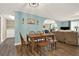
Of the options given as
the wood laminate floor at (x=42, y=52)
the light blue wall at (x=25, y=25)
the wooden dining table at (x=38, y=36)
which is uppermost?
the light blue wall at (x=25, y=25)

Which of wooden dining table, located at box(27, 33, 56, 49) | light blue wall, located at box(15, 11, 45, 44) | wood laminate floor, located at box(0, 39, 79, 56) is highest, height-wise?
light blue wall, located at box(15, 11, 45, 44)

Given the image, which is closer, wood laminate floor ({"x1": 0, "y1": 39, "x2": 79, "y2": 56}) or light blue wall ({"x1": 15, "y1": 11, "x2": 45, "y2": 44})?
wood laminate floor ({"x1": 0, "y1": 39, "x2": 79, "y2": 56})

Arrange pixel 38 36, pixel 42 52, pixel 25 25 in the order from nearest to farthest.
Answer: pixel 42 52, pixel 38 36, pixel 25 25

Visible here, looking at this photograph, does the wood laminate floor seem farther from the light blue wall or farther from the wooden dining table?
the light blue wall

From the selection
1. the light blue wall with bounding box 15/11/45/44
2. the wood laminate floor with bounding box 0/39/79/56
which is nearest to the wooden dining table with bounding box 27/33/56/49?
the light blue wall with bounding box 15/11/45/44

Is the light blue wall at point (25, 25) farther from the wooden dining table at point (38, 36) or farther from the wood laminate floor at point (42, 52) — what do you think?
the wood laminate floor at point (42, 52)

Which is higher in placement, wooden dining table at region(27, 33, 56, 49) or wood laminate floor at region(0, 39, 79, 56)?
wooden dining table at region(27, 33, 56, 49)

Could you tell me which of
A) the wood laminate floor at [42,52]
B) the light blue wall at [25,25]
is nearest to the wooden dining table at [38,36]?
the light blue wall at [25,25]

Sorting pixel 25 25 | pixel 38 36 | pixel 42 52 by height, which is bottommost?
pixel 42 52

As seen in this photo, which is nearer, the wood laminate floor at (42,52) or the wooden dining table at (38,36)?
the wood laminate floor at (42,52)

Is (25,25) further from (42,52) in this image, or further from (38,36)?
(42,52)

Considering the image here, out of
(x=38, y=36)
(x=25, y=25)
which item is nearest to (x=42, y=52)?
(x=38, y=36)

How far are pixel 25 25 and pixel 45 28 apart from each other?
35.3 inches

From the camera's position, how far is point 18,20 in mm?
5395
